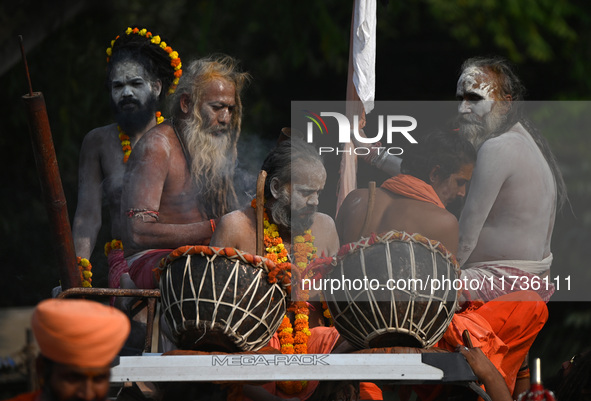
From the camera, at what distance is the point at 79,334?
313 centimetres

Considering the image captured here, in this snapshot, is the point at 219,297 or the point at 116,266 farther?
the point at 116,266

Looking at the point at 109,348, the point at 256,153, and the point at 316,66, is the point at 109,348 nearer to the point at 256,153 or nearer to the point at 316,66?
the point at 256,153

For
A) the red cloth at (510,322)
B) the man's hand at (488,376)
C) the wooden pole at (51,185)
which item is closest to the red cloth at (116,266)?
the wooden pole at (51,185)

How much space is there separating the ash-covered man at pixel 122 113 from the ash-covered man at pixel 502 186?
5.40ft

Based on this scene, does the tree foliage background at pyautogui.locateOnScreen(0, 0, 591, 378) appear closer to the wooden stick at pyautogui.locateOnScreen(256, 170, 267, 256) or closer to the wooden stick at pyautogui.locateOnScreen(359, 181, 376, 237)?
the wooden stick at pyautogui.locateOnScreen(359, 181, 376, 237)

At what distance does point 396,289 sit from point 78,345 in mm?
1636

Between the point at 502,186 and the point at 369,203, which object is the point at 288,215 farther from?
the point at 502,186

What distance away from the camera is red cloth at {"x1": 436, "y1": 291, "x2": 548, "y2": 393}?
16.4ft

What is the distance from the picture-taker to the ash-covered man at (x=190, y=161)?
5.41m

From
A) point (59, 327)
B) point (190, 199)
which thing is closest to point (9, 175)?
point (190, 199)

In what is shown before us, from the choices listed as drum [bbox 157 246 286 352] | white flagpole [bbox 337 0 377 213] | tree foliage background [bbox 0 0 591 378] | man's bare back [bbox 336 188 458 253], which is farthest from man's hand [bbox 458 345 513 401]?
tree foliage background [bbox 0 0 591 378]

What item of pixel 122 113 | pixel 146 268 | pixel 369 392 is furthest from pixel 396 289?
pixel 122 113

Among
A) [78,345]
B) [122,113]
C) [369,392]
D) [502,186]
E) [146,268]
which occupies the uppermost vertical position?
[122,113]

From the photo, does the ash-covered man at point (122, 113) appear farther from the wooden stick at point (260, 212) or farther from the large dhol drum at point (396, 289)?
the large dhol drum at point (396, 289)
